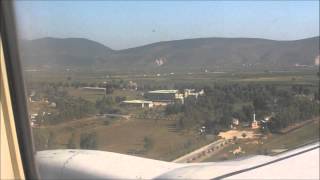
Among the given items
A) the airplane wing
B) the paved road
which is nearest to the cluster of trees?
the paved road

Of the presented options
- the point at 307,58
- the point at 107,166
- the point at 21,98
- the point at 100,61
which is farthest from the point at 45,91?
the point at 307,58

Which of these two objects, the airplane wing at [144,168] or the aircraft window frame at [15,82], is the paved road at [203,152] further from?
the aircraft window frame at [15,82]

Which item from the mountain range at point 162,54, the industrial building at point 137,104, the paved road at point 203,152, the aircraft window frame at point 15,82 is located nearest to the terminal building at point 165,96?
the industrial building at point 137,104

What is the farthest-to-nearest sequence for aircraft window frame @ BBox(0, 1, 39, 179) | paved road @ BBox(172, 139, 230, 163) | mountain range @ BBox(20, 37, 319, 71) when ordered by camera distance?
paved road @ BBox(172, 139, 230, 163), mountain range @ BBox(20, 37, 319, 71), aircraft window frame @ BBox(0, 1, 39, 179)

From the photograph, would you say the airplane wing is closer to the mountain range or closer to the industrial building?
the industrial building

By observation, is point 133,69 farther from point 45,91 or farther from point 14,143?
point 14,143
